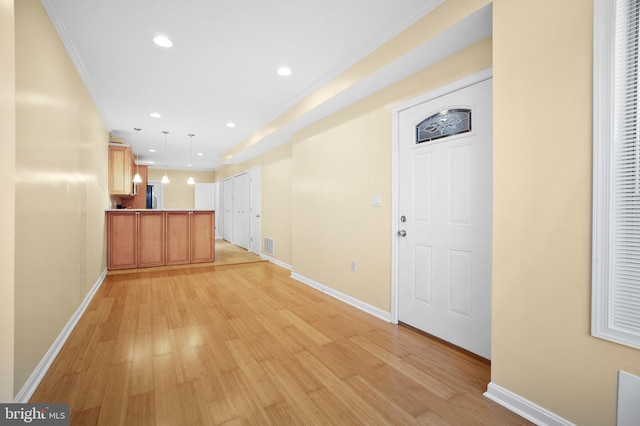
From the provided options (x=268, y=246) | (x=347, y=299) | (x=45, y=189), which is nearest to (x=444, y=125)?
(x=347, y=299)

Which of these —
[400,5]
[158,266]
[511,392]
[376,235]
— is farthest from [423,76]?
[158,266]

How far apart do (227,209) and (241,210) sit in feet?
5.45

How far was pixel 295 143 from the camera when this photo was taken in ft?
15.7

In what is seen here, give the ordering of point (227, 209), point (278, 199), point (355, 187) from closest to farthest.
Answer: point (355, 187)
point (278, 199)
point (227, 209)

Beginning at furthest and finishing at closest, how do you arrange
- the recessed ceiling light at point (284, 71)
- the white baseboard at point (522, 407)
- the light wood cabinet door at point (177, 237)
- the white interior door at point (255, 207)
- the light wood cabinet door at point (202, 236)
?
1. the white interior door at point (255, 207)
2. the light wood cabinet door at point (202, 236)
3. the light wood cabinet door at point (177, 237)
4. the recessed ceiling light at point (284, 71)
5. the white baseboard at point (522, 407)

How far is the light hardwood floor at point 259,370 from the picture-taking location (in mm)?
1599

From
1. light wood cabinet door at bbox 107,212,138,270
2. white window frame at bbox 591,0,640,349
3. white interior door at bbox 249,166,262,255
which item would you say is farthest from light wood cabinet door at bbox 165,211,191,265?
white window frame at bbox 591,0,640,349

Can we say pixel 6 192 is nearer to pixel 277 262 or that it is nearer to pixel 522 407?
pixel 522 407

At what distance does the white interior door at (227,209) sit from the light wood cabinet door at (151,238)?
333cm

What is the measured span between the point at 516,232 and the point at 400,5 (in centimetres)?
186

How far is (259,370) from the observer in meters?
2.03

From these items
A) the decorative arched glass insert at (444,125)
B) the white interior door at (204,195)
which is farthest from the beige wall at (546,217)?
the white interior door at (204,195)

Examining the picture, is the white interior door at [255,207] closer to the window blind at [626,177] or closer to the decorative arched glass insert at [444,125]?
the decorative arched glass insert at [444,125]

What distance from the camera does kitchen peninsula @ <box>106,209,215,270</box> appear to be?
17.1ft
